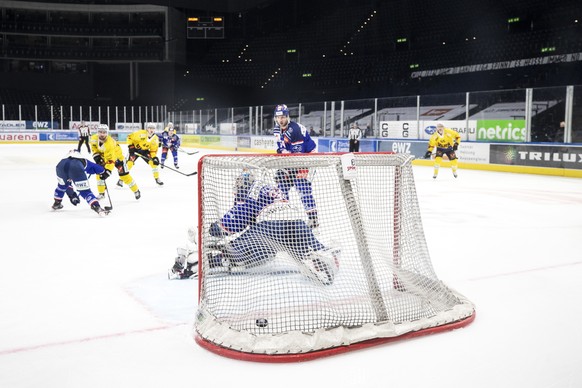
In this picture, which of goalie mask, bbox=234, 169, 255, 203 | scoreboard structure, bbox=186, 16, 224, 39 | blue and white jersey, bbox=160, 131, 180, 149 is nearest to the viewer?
goalie mask, bbox=234, 169, 255, 203

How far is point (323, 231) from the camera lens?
11.0ft

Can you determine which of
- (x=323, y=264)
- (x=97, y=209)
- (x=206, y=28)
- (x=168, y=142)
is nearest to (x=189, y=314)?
(x=323, y=264)

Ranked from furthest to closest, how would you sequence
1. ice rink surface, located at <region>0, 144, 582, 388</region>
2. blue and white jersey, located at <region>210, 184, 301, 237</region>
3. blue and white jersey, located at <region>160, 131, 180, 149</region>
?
blue and white jersey, located at <region>160, 131, 180, 149</region> < blue and white jersey, located at <region>210, 184, 301, 237</region> < ice rink surface, located at <region>0, 144, 582, 388</region>

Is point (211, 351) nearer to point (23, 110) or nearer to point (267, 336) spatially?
point (267, 336)

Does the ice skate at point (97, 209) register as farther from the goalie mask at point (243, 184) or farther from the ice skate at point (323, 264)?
the ice skate at point (323, 264)

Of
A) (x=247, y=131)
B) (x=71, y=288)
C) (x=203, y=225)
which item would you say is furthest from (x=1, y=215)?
(x=247, y=131)

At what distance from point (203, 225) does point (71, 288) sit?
4.04ft

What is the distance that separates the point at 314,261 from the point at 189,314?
810mm

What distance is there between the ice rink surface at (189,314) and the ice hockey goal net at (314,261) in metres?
0.12

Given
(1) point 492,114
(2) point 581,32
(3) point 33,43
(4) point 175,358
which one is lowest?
(4) point 175,358

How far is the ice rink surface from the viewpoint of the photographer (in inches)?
93.6

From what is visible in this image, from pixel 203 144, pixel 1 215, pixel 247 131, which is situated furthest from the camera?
pixel 203 144

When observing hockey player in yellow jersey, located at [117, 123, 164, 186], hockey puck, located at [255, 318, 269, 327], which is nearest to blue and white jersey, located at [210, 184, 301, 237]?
hockey puck, located at [255, 318, 269, 327]

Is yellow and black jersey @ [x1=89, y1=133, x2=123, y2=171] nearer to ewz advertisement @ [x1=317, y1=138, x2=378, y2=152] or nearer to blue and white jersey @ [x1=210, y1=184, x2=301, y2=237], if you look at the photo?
blue and white jersey @ [x1=210, y1=184, x2=301, y2=237]
